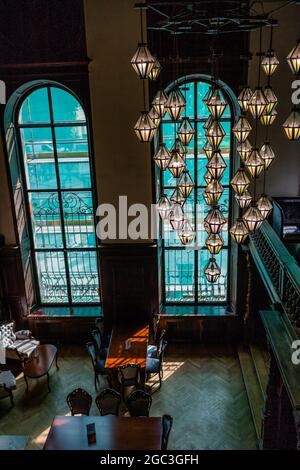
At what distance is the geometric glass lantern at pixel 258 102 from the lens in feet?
18.6

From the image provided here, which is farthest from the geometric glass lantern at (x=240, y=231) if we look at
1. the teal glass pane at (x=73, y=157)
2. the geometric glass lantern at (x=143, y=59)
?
the teal glass pane at (x=73, y=157)

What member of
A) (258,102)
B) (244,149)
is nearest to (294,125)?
(258,102)

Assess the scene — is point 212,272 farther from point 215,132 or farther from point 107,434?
point 107,434

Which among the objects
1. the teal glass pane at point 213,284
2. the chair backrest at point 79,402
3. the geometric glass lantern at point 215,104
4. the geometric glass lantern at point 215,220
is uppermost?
the geometric glass lantern at point 215,104

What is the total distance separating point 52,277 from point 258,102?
6510 millimetres

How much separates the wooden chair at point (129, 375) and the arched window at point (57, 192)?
8.13ft

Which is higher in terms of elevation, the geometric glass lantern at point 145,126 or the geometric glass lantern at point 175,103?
the geometric glass lantern at point 175,103

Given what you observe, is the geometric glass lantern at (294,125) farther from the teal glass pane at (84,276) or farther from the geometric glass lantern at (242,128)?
the teal glass pane at (84,276)

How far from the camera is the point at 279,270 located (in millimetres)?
6805

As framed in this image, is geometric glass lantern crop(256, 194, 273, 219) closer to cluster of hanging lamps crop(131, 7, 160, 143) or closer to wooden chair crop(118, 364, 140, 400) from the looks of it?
cluster of hanging lamps crop(131, 7, 160, 143)

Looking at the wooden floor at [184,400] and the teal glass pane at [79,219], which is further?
the teal glass pane at [79,219]

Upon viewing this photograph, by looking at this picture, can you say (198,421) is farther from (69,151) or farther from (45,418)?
(69,151)

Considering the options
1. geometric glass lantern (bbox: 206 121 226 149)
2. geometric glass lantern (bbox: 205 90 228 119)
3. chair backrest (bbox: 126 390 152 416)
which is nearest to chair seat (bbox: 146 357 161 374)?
chair backrest (bbox: 126 390 152 416)
